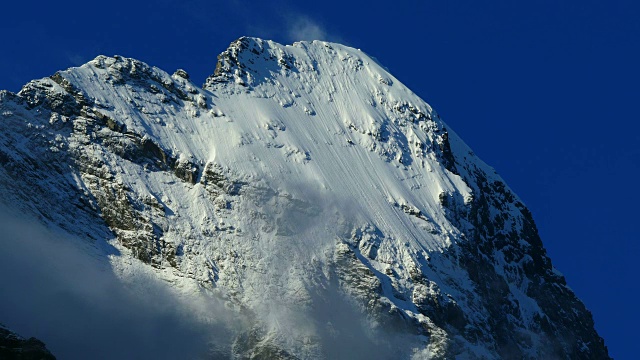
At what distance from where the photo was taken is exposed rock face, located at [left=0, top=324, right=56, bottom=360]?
172875mm

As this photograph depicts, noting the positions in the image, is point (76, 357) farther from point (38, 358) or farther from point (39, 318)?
point (38, 358)

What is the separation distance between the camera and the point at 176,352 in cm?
19862

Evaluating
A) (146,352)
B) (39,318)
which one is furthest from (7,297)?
(146,352)

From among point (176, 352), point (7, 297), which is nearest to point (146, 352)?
point (176, 352)

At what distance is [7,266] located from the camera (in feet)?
654

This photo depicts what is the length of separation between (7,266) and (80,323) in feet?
35.3

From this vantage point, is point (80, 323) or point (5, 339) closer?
point (5, 339)

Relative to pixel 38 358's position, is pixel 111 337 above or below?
above

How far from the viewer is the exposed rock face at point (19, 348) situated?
172875mm

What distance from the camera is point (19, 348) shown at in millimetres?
174750

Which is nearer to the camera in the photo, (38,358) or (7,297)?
(38,358)

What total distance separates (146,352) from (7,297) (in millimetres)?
16720

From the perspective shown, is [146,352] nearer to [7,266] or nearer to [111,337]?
[111,337]

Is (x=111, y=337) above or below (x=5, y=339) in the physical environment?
above
